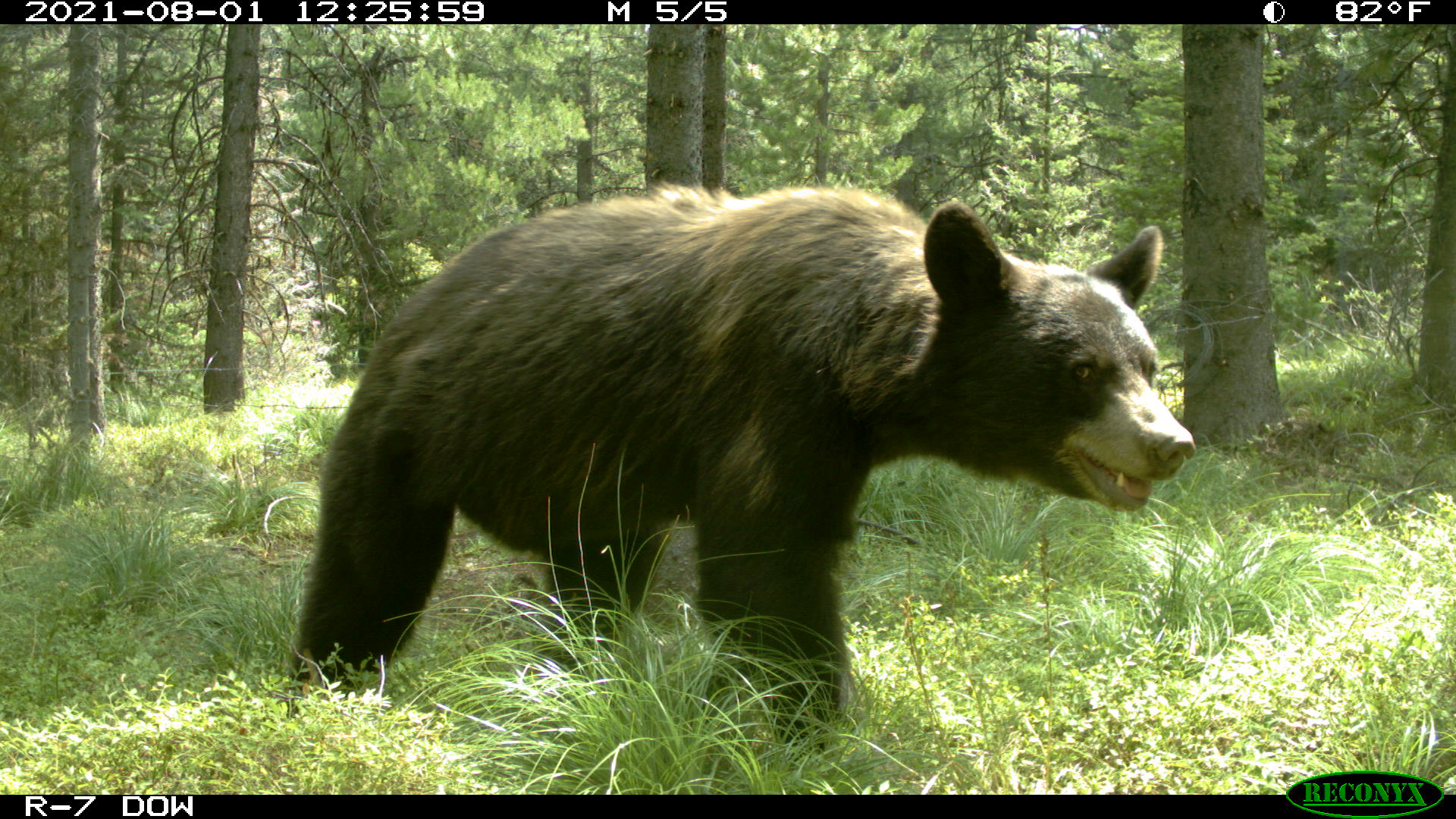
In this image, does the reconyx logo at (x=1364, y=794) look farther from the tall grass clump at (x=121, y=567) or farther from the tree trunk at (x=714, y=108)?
the tree trunk at (x=714, y=108)

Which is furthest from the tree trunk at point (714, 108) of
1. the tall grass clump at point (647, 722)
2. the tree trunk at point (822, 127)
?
the tree trunk at point (822, 127)

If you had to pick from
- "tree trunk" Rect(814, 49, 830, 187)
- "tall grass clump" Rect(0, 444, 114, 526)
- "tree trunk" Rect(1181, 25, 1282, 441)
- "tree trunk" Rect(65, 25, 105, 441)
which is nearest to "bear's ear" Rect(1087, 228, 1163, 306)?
"tree trunk" Rect(1181, 25, 1282, 441)

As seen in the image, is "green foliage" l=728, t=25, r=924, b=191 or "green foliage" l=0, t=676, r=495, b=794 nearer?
"green foliage" l=0, t=676, r=495, b=794

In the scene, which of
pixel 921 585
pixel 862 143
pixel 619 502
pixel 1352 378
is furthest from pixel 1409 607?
pixel 862 143

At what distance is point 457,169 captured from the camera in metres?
17.9

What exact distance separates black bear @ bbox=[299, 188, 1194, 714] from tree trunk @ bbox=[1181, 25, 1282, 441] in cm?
447

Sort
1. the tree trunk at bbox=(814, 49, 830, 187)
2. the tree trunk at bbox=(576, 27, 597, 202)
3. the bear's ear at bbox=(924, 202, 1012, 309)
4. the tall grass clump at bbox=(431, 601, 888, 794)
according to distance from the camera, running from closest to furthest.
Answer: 1. the tall grass clump at bbox=(431, 601, 888, 794)
2. the bear's ear at bbox=(924, 202, 1012, 309)
3. the tree trunk at bbox=(814, 49, 830, 187)
4. the tree trunk at bbox=(576, 27, 597, 202)

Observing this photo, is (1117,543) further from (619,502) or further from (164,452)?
(164,452)

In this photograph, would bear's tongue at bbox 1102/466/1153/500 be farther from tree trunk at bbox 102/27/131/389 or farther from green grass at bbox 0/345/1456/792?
tree trunk at bbox 102/27/131/389

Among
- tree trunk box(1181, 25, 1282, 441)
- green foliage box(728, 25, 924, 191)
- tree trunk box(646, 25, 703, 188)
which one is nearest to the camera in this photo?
tree trunk box(646, 25, 703, 188)

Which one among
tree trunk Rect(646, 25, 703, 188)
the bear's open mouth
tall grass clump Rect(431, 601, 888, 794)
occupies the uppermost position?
tree trunk Rect(646, 25, 703, 188)

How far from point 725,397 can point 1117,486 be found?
4.21ft

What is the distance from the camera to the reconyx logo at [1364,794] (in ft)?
10.0
